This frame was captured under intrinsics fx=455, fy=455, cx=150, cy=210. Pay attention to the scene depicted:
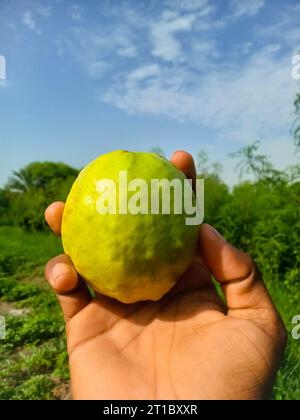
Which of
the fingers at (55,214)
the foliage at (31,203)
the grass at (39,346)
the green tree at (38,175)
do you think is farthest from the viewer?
the green tree at (38,175)

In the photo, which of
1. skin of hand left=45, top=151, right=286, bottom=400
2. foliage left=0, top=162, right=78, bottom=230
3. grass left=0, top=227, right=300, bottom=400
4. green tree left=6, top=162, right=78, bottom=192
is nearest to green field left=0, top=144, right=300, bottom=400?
grass left=0, top=227, right=300, bottom=400

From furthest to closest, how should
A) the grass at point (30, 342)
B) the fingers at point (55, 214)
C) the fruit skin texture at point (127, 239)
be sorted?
1. the grass at point (30, 342)
2. the fingers at point (55, 214)
3. the fruit skin texture at point (127, 239)

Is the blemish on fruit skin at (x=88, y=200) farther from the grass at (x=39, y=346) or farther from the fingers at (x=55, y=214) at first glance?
the grass at (x=39, y=346)

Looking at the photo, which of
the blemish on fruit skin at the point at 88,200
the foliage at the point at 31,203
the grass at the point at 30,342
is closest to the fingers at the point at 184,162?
the blemish on fruit skin at the point at 88,200

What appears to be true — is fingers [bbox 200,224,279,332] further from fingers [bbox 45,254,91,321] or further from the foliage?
the foliage

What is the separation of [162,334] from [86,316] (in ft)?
Result: 1.04

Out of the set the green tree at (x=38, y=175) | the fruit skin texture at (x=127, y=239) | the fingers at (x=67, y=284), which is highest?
the green tree at (x=38, y=175)

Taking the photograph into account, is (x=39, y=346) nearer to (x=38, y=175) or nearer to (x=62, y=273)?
(x=62, y=273)

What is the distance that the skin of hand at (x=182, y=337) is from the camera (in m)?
1.60

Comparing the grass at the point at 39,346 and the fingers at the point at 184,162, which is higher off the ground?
the fingers at the point at 184,162

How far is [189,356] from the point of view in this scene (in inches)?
65.2

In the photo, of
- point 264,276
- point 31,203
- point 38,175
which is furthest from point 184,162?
point 38,175

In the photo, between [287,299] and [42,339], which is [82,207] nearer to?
[287,299]

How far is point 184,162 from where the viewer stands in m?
1.98
